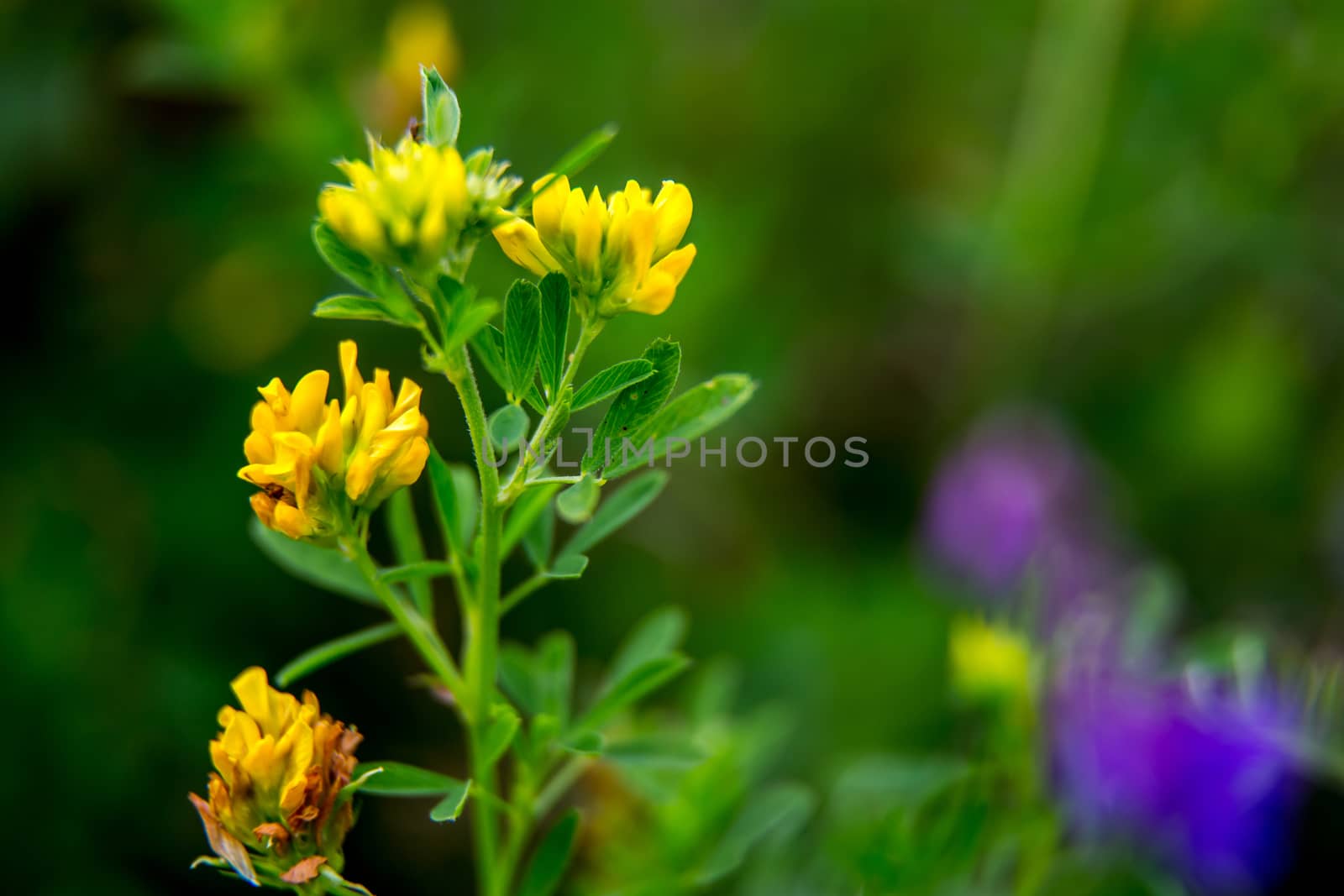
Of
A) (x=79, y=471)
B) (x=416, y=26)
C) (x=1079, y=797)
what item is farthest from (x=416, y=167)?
(x=79, y=471)

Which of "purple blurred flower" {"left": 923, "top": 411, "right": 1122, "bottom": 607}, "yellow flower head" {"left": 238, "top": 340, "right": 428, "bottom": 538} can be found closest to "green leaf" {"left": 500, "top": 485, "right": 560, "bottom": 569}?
"yellow flower head" {"left": 238, "top": 340, "right": 428, "bottom": 538}

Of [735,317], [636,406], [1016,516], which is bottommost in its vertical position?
[1016,516]

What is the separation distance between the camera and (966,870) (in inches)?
38.6

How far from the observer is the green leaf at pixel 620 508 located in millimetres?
765

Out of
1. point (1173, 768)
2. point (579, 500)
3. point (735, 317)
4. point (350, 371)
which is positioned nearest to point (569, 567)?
point (579, 500)

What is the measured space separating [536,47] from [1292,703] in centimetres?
176

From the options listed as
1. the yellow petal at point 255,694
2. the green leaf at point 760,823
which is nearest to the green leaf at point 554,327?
the yellow petal at point 255,694

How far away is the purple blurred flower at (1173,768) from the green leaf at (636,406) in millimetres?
640

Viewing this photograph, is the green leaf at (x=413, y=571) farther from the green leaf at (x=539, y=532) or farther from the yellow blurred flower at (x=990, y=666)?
the yellow blurred flower at (x=990, y=666)

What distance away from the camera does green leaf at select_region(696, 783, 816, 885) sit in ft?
3.08

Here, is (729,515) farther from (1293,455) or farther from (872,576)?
(1293,455)

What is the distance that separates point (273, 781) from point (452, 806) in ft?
0.30

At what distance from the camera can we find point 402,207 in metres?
0.59

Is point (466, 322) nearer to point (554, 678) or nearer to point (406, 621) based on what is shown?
point (406, 621)
